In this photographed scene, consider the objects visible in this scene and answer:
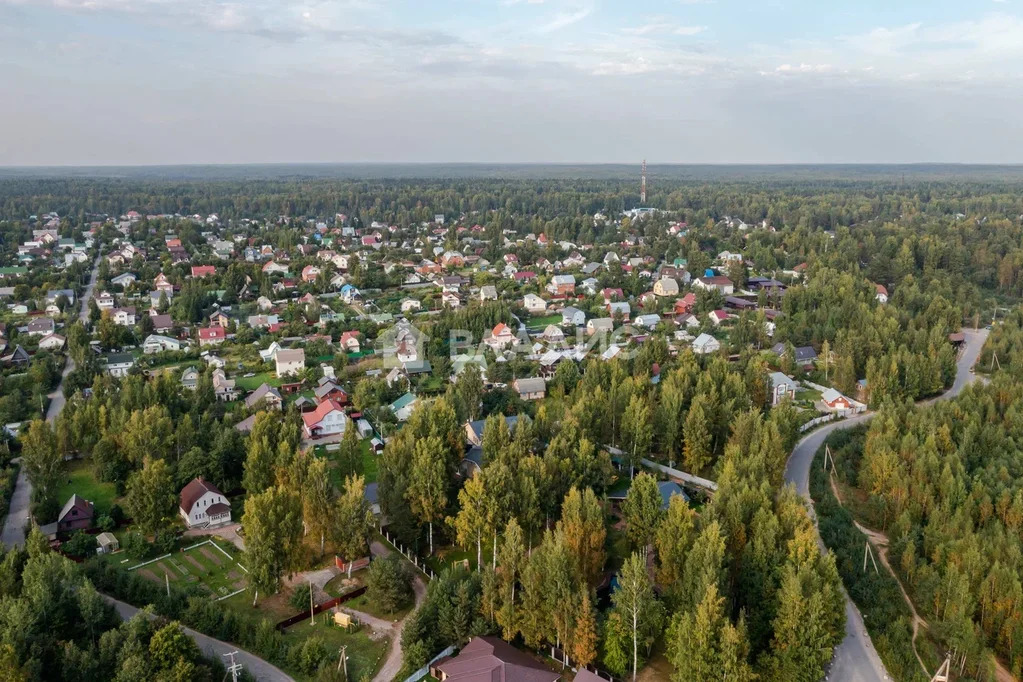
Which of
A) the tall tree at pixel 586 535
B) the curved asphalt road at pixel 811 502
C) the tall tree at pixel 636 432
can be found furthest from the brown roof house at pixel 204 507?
the curved asphalt road at pixel 811 502

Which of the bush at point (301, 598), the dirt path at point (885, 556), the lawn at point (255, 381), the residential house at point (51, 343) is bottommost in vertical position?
the dirt path at point (885, 556)

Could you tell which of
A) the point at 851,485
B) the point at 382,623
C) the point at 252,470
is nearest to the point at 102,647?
the point at 382,623

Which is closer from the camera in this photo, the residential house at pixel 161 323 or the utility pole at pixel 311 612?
the utility pole at pixel 311 612

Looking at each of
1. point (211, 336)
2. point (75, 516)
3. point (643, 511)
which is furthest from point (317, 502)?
point (211, 336)

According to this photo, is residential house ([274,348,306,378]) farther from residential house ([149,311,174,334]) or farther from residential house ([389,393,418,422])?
residential house ([149,311,174,334])

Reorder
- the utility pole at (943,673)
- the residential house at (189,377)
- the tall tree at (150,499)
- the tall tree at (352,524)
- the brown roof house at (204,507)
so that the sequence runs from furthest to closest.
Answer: the residential house at (189,377) → the brown roof house at (204,507) → the tall tree at (150,499) → the tall tree at (352,524) → the utility pole at (943,673)

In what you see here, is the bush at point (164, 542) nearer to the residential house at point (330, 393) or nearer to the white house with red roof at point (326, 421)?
the white house with red roof at point (326, 421)

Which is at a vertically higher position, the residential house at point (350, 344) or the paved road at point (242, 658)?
the residential house at point (350, 344)
